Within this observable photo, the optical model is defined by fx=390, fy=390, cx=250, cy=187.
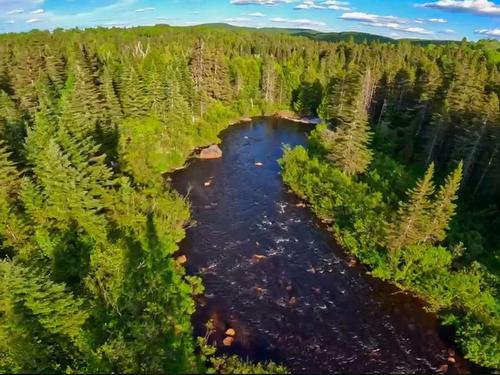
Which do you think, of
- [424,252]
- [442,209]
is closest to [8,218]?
[424,252]

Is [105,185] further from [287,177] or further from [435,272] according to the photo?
[435,272]

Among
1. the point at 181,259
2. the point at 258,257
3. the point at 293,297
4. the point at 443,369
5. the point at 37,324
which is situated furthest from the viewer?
the point at 258,257

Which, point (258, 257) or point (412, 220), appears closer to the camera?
point (412, 220)

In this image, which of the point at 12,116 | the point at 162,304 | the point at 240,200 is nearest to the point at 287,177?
the point at 240,200

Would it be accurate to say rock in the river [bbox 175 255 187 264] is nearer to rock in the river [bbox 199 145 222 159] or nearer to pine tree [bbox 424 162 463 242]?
pine tree [bbox 424 162 463 242]

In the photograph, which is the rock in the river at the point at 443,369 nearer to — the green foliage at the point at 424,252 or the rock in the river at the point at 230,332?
the green foliage at the point at 424,252

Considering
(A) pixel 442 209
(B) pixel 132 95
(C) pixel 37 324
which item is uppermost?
(B) pixel 132 95

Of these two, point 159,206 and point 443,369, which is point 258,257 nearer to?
point 159,206

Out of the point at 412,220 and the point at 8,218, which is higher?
the point at 8,218
